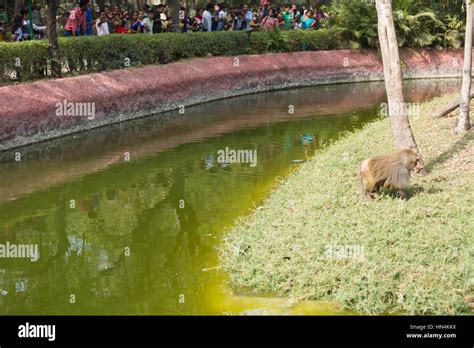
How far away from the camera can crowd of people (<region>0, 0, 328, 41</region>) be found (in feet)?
72.3

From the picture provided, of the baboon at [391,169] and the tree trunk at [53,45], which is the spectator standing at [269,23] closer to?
the tree trunk at [53,45]

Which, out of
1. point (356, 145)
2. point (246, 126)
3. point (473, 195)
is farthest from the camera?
point (246, 126)

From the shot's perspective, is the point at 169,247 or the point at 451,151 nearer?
the point at 169,247

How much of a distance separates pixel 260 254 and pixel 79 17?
16.3m

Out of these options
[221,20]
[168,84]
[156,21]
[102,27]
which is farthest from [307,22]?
[168,84]

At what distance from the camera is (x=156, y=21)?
81.4 ft

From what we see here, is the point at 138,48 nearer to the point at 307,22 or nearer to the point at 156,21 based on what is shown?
the point at 156,21

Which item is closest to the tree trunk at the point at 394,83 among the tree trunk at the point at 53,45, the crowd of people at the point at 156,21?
the tree trunk at the point at 53,45

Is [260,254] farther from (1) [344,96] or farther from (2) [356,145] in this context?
(1) [344,96]

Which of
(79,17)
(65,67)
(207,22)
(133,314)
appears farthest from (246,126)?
(133,314)

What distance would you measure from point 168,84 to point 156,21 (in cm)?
452

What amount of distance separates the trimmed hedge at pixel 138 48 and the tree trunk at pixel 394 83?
10154 mm

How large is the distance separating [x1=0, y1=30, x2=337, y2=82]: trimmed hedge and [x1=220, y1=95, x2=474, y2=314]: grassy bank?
9709 millimetres

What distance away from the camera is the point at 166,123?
63.6 feet
